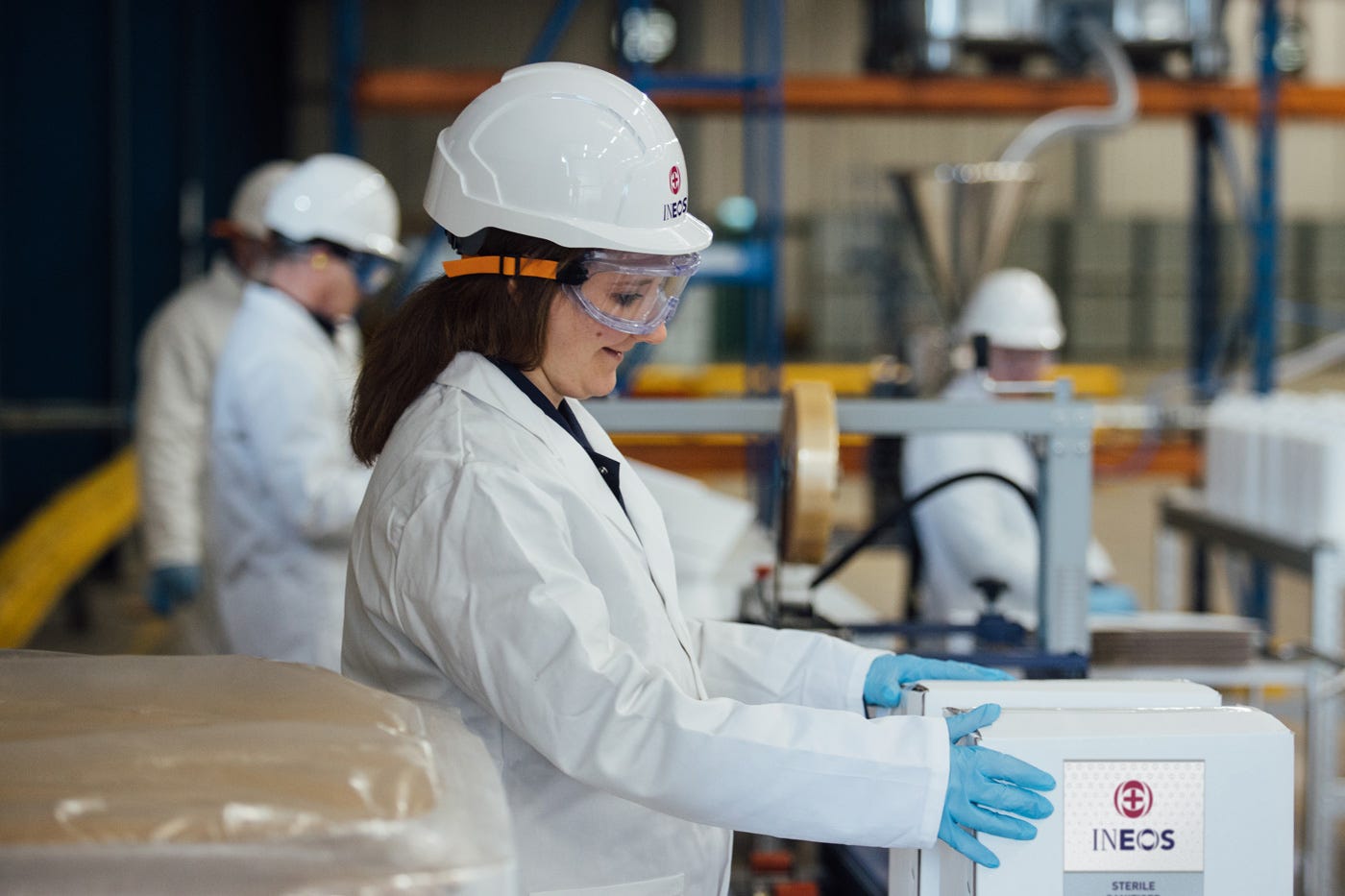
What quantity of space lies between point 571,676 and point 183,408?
3052 millimetres

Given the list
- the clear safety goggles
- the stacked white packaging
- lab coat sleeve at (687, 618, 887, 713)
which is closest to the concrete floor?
the stacked white packaging

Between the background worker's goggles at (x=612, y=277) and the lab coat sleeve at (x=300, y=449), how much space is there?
55.5 inches

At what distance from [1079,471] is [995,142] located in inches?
489

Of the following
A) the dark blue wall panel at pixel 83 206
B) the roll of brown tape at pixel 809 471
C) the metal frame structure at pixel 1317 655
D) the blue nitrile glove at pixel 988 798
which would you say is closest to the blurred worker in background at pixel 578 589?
the blue nitrile glove at pixel 988 798

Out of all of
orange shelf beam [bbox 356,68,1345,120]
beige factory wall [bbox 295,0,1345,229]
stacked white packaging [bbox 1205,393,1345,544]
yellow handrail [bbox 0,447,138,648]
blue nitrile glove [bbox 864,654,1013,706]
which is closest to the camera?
blue nitrile glove [bbox 864,654,1013,706]

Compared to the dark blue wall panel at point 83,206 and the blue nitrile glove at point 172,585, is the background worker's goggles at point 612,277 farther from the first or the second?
the dark blue wall panel at point 83,206

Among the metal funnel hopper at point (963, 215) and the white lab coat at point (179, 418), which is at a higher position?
the metal funnel hopper at point (963, 215)

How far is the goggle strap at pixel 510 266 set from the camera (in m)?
1.48

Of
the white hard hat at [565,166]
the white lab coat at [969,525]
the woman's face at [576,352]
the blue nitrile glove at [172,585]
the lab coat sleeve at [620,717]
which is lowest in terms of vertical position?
the blue nitrile glove at [172,585]

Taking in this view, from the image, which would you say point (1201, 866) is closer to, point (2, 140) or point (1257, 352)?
point (1257, 352)

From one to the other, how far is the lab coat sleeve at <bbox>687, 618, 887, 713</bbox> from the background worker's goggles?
0.43 metres

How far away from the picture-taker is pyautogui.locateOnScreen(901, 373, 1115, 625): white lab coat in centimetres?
341

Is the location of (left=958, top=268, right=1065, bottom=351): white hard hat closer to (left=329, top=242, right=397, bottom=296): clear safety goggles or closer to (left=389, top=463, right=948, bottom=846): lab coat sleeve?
(left=329, top=242, right=397, bottom=296): clear safety goggles

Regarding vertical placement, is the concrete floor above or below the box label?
below
